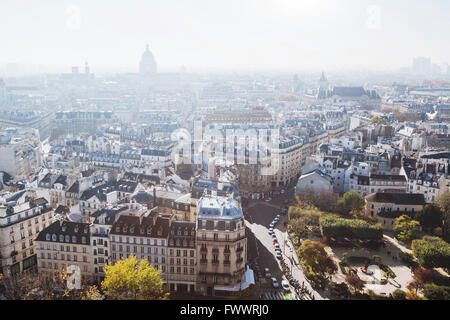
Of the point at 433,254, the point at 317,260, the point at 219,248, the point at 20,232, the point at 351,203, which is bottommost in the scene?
the point at 317,260

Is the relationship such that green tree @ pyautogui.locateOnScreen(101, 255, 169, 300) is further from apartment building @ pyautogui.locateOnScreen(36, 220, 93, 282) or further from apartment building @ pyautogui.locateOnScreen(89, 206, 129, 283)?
apartment building @ pyautogui.locateOnScreen(36, 220, 93, 282)

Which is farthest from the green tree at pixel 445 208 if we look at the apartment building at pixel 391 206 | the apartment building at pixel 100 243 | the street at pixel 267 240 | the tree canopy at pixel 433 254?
the apartment building at pixel 100 243

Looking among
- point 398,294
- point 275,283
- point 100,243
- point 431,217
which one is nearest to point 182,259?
point 100,243

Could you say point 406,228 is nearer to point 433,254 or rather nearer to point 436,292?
point 433,254

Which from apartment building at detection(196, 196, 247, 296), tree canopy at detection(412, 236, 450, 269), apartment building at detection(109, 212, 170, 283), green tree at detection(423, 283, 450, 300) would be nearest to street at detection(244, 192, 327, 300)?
apartment building at detection(196, 196, 247, 296)

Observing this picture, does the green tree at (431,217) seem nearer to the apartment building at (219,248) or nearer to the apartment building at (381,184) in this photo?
the apartment building at (381,184)
